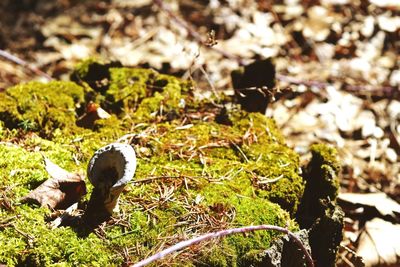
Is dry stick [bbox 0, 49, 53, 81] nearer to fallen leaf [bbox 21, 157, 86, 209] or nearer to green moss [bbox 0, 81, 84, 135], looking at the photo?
green moss [bbox 0, 81, 84, 135]

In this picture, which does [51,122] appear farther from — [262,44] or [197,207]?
[262,44]

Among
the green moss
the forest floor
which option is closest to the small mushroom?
the green moss

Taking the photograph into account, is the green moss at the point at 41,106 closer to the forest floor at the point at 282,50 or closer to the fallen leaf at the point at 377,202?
the forest floor at the point at 282,50

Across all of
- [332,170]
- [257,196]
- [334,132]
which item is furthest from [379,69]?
[257,196]

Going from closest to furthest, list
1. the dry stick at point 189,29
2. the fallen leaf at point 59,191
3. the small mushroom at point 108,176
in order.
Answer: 1. the small mushroom at point 108,176
2. the fallen leaf at point 59,191
3. the dry stick at point 189,29

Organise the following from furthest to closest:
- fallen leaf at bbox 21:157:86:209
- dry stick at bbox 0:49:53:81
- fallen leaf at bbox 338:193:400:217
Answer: dry stick at bbox 0:49:53:81 < fallen leaf at bbox 338:193:400:217 < fallen leaf at bbox 21:157:86:209

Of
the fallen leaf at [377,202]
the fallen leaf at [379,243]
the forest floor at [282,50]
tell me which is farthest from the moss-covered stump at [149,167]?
the forest floor at [282,50]
